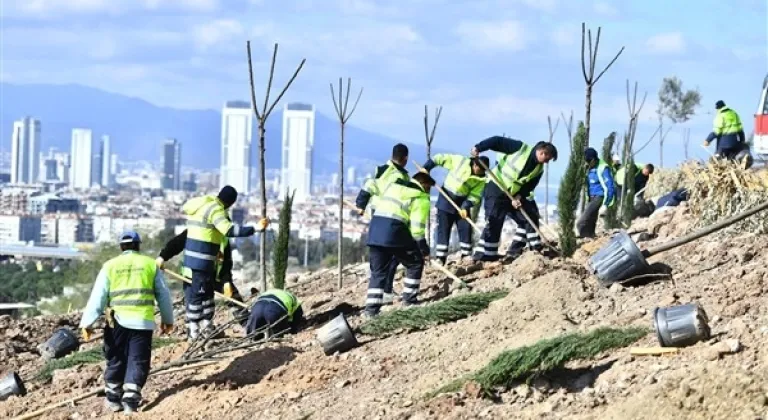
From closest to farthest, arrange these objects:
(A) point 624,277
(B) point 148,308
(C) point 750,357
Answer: (C) point 750,357 < (B) point 148,308 < (A) point 624,277

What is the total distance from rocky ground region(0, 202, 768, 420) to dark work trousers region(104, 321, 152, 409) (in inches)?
9.6

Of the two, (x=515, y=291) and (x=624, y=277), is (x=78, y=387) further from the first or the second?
(x=624, y=277)

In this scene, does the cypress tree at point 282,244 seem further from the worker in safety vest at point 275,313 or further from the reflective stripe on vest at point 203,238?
the worker in safety vest at point 275,313

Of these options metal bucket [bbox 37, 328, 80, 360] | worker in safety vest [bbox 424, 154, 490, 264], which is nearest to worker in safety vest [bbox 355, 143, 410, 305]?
worker in safety vest [bbox 424, 154, 490, 264]

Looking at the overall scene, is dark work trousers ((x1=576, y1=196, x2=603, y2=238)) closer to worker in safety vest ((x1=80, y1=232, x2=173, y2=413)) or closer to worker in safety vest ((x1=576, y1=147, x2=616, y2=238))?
worker in safety vest ((x1=576, y1=147, x2=616, y2=238))

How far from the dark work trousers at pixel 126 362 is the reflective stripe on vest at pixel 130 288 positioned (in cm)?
13

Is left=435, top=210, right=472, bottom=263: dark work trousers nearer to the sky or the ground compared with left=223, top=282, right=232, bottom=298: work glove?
nearer to the sky

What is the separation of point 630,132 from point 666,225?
7.05 meters

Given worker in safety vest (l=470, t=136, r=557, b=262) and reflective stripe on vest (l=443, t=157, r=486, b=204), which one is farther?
reflective stripe on vest (l=443, t=157, r=486, b=204)

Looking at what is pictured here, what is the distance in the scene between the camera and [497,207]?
13422mm

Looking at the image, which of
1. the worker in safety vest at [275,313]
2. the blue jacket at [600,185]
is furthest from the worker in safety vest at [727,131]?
the worker in safety vest at [275,313]

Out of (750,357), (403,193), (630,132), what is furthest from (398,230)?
(630,132)

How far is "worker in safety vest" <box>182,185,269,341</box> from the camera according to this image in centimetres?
1162

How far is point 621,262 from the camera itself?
33.1ft
